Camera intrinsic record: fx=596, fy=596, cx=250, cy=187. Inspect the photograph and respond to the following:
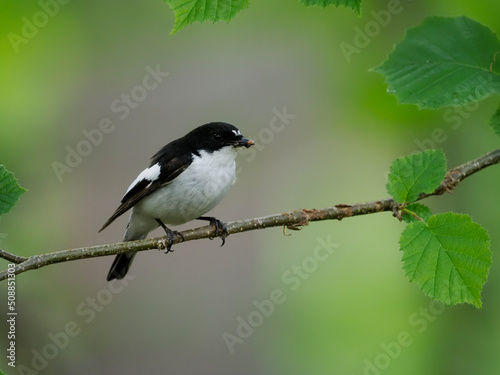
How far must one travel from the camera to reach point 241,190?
30.7 ft

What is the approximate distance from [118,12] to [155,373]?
5183mm

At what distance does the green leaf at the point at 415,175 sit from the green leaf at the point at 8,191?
3.94 feet

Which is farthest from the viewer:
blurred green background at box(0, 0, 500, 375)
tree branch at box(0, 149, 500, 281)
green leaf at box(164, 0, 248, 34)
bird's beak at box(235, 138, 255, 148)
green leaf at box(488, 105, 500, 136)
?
blurred green background at box(0, 0, 500, 375)

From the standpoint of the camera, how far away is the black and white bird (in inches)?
142

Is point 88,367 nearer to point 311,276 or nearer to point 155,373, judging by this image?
point 155,373

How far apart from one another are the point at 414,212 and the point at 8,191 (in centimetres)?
133

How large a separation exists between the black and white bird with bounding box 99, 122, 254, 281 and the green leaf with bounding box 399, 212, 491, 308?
1.79 metres

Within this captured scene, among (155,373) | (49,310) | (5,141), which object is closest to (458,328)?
(49,310)

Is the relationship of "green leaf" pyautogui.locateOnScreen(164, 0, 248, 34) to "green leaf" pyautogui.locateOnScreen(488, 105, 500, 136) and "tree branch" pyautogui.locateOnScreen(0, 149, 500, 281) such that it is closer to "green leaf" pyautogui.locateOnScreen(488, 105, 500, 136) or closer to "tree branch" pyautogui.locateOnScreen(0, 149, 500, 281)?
"tree branch" pyautogui.locateOnScreen(0, 149, 500, 281)

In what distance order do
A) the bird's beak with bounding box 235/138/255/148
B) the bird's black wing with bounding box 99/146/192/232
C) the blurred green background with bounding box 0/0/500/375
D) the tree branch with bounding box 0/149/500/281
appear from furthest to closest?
1. the blurred green background with bounding box 0/0/500/375
2. the bird's black wing with bounding box 99/146/192/232
3. the bird's beak with bounding box 235/138/255/148
4. the tree branch with bounding box 0/149/500/281

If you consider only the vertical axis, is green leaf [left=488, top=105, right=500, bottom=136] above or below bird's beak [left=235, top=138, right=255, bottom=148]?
above

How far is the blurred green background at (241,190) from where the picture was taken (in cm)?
543

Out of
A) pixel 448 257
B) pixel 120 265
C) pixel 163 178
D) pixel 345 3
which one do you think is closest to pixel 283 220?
pixel 448 257

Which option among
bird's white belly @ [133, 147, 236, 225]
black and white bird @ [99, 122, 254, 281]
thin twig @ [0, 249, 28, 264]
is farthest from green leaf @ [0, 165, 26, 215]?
bird's white belly @ [133, 147, 236, 225]
